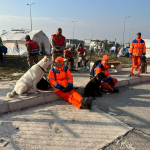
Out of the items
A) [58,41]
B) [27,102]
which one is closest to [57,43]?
[58,41]

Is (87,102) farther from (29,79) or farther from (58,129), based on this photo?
(29,79)

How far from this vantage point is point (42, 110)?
392cm

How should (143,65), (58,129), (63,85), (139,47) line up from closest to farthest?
(58,129), (63,85), (139,47), (143,65)

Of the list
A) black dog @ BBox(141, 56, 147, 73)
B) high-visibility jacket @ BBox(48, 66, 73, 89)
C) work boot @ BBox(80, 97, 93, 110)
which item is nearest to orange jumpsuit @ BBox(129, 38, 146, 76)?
black dog @ BBox(141, 56, 147, 73)

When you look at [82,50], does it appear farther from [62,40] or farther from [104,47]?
[104,47]

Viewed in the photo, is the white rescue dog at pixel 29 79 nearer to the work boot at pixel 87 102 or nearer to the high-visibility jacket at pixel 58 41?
the work boot at pixel 87 102

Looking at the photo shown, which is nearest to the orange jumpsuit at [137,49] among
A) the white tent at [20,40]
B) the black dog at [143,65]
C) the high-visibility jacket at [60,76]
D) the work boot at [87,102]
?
the black dog at [143,65]

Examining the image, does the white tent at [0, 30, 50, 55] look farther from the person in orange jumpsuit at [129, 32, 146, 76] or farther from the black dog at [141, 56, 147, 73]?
the black dog at [141, 56, 147, 73]

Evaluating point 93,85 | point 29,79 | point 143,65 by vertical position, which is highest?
point 143,65

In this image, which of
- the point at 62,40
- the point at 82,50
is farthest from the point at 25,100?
the point at 82,50

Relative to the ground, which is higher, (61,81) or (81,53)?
(81,53)

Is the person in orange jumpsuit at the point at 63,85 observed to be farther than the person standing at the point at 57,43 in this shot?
No

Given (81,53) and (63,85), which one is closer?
(63,85)

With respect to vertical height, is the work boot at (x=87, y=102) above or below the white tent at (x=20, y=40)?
below
